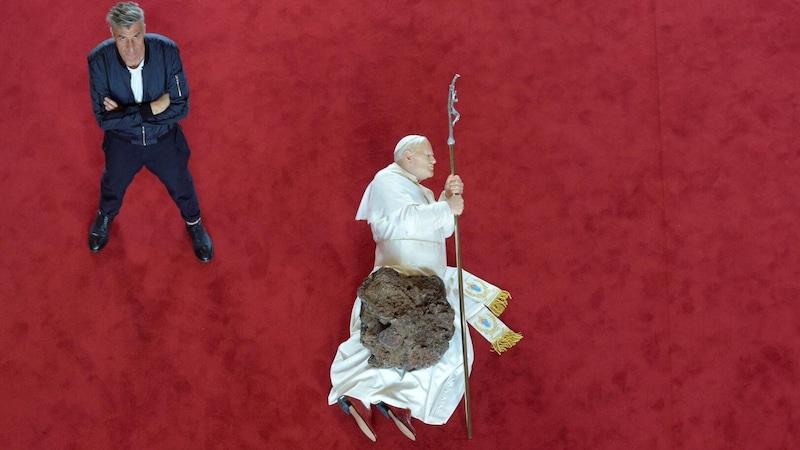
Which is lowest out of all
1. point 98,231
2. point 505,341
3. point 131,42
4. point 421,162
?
point 505,341

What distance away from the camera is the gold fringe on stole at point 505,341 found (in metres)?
5.42

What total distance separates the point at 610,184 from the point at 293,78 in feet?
5.82

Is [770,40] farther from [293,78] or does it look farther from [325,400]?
[325,400]

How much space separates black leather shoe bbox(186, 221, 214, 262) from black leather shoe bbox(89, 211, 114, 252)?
40cm

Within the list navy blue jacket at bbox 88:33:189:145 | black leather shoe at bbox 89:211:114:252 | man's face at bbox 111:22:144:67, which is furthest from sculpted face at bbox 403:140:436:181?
black leather shoe at bbox 89:211:114:252

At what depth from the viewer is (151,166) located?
16.5ft

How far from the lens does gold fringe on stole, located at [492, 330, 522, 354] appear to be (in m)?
5.42

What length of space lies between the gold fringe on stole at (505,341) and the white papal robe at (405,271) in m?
0.29

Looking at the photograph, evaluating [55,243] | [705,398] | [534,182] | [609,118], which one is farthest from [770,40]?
[55,243]

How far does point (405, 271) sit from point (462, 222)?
0.87 metres

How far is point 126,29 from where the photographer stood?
4504 millimetres

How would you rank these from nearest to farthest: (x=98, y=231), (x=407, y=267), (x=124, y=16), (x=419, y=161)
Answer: (x=124, y=16) → (x=407, y=267) → (x=419, y=161) → (x=98, y=231)

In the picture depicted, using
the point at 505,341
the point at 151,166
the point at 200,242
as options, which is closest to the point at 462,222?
the point at 505,341

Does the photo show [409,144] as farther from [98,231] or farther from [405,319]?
[98,231]
